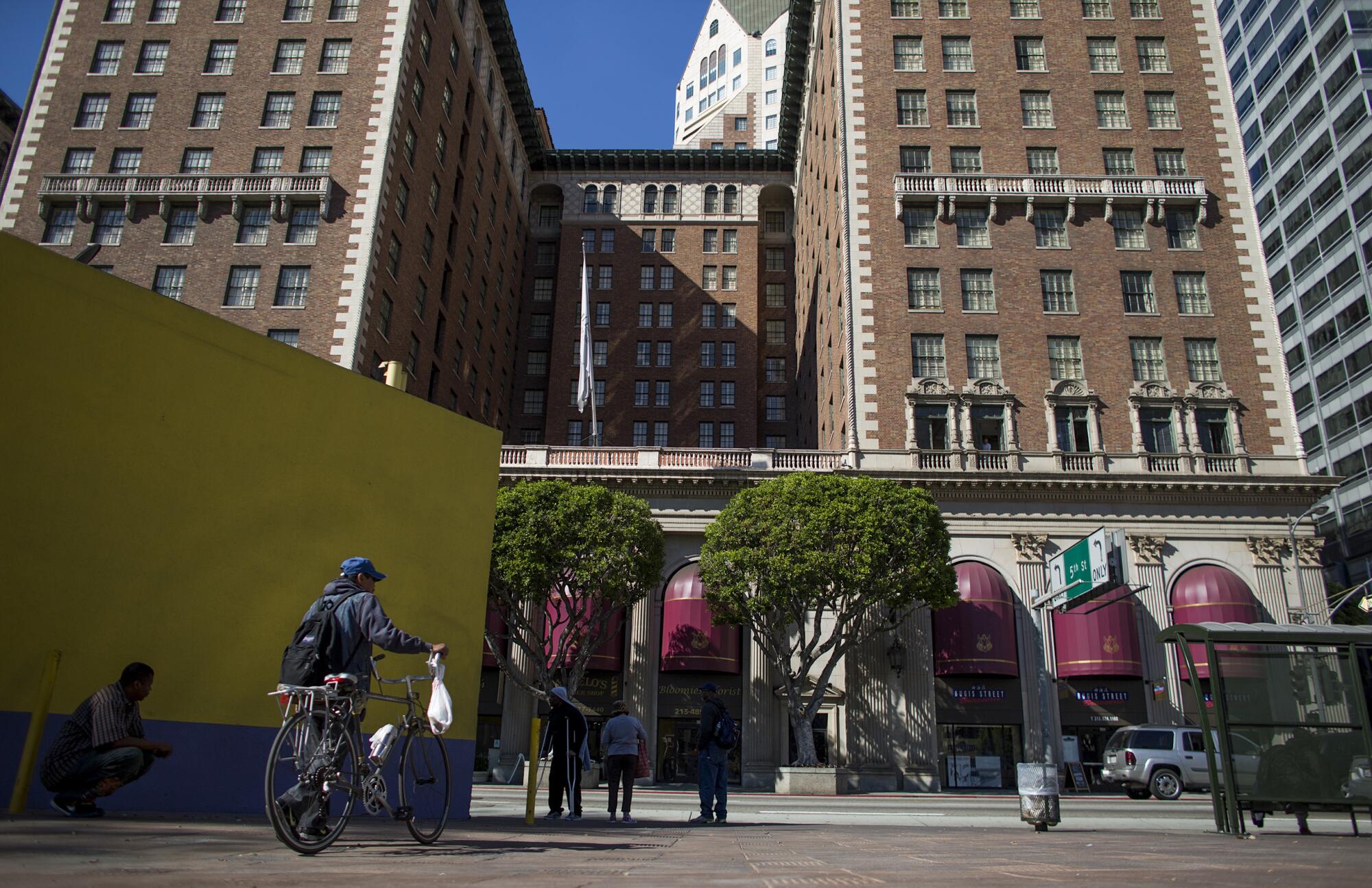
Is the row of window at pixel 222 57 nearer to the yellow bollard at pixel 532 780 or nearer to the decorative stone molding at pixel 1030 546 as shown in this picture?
the decorative stone molding at pixel 1030 546

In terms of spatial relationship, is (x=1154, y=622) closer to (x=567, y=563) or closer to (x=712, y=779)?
(x=567, y=563)

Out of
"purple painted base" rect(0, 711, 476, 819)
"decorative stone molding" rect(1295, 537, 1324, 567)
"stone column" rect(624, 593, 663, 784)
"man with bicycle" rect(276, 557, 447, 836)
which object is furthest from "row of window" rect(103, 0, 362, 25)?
"decorative stone molding" rect(1295, 537, 1324, 567)

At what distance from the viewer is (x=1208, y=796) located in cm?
2772

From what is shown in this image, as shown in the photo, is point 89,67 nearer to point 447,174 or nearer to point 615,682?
point 447,174

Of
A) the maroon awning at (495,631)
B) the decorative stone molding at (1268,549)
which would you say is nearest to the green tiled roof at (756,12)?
the decorative stone molding at (1268,549)

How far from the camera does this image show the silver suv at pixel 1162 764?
89.2 ft

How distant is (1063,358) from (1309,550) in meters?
12.1

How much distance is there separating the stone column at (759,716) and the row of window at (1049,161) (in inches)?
929

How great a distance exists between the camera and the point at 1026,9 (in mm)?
46562

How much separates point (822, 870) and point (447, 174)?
4709 centimetres

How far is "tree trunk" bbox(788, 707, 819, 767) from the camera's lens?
31.5 metres

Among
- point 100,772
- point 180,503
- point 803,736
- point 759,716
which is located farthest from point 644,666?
point 100,772

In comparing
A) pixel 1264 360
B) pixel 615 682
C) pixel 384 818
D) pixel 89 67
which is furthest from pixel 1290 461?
pixel 89 67

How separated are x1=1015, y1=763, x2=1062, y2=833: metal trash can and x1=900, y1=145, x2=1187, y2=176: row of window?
1365 inches
